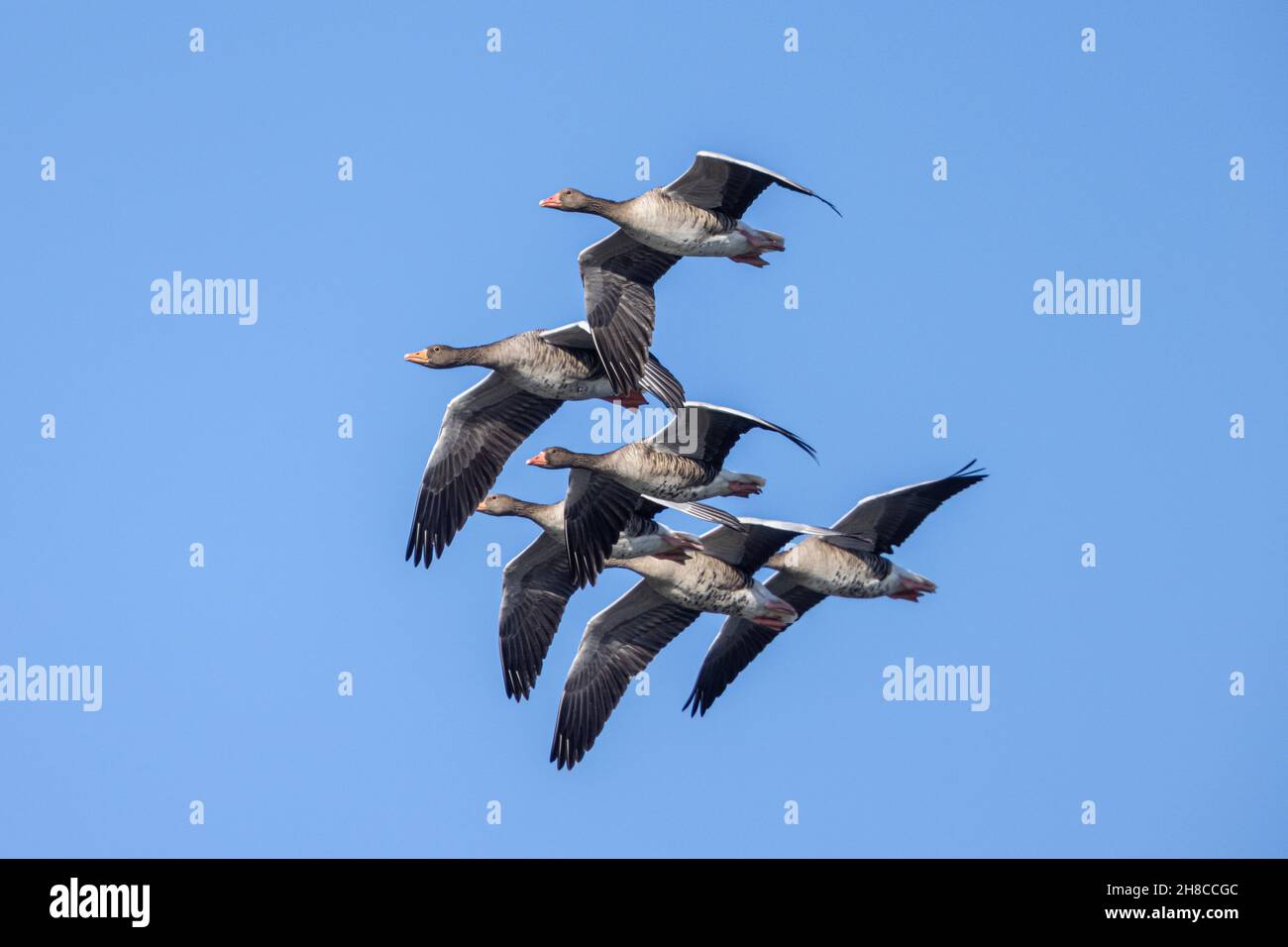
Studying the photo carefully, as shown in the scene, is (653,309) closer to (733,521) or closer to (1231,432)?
(733,521)

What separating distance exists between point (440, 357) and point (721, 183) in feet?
14.0

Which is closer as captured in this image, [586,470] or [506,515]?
[586,470]

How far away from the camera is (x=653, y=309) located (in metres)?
25.4

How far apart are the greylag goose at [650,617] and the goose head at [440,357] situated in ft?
9.64

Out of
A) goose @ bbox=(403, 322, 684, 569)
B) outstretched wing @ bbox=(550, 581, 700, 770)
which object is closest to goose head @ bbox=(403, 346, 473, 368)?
goose @ bbox=(403, 322, 684, 569)

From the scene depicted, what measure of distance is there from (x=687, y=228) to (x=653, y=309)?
100cm

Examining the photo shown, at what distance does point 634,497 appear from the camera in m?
25.9

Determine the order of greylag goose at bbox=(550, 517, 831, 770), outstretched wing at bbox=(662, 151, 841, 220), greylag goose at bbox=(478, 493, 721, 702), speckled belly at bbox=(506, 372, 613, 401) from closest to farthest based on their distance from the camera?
outstretched wing at bbox=(662, 151, 841, 220)
speckled belly at bbox=(506, 372, 613, 401)
greylag goose at bbox=(550, 517, 831, 770)
greylag goose at bbox=(478, 493, 721, 702)

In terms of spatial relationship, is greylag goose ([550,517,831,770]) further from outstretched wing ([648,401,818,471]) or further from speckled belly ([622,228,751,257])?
speckled belly ([622,228,751,257])

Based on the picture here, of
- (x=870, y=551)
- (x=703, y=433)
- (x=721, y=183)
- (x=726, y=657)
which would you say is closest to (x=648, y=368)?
(x=703, y=433)

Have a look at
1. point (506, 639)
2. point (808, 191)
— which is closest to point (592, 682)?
point (506, 639)

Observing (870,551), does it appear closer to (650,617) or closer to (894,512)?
(894,512)

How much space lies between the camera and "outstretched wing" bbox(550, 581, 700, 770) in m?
28.4

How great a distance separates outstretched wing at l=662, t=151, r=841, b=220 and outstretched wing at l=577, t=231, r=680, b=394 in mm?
796
